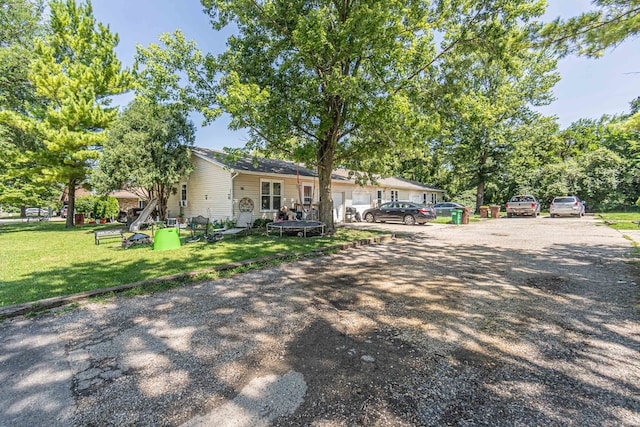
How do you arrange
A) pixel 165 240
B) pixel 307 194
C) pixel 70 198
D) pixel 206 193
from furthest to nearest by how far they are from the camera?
pixel 307 194, pixel 70 198, pixel 206 193, pixel 165 240

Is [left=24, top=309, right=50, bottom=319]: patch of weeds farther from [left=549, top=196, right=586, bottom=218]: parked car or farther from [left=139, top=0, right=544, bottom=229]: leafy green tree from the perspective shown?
[left=549, top=196, right=586, bottom=218]: parked car

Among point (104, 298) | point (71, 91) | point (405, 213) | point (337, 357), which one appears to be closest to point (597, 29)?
point (337, 357)

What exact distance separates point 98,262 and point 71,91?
12980 mm

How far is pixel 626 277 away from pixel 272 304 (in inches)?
254

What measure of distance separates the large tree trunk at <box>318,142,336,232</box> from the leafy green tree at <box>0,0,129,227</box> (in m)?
11.8

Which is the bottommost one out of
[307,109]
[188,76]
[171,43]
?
[307,109]

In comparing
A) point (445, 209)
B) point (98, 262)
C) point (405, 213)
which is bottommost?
point (98, 262)

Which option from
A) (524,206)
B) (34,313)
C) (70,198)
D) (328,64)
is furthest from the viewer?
(524,206)

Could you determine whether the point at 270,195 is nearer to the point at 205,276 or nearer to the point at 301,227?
the point at 301,227

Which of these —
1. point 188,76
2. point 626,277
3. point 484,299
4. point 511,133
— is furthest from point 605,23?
point 511,133

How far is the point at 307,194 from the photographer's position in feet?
58.2

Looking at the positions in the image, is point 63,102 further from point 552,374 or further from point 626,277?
point 626,277

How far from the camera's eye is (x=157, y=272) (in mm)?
5867

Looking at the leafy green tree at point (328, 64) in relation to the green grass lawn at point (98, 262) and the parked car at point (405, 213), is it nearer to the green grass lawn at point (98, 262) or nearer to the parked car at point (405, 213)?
the green grass lawn at point (98, 262)
